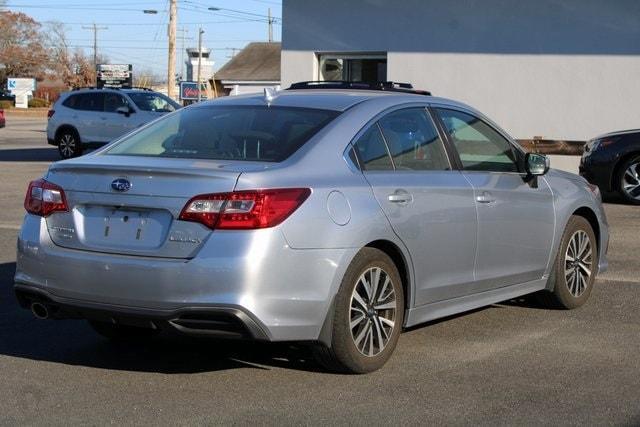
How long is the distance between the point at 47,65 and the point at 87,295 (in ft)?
338

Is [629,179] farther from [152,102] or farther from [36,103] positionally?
Result: [36,103]

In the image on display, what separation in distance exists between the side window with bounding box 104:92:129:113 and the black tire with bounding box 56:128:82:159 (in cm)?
112

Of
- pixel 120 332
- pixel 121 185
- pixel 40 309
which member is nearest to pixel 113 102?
pixel 120 332

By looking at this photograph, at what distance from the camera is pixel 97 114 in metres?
25.9

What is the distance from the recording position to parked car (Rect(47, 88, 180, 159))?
2562 cm

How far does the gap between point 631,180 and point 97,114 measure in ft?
49.4

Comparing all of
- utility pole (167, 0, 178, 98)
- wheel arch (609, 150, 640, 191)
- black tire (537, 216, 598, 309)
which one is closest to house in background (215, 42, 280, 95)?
utility pole (167, 0, 178, 98)

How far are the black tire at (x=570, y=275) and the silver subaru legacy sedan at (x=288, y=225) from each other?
0.55 m

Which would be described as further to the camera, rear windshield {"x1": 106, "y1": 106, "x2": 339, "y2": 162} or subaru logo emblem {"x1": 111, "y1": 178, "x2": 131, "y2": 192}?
rear windshield {"x1": 106, "y1": 106, "x2": 339, "y2": 162}

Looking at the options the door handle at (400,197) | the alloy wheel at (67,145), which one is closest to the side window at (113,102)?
the alloy wheel at (67,145)

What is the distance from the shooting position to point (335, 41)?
2128 cm

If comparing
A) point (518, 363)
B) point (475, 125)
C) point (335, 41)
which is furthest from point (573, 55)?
point (518, 363)

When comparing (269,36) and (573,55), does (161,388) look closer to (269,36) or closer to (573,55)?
(573,55)

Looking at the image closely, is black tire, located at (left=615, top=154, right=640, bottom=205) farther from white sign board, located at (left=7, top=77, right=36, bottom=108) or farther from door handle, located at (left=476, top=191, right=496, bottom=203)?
white sign board, located at (left=7, top=77, right=36, bottom=108)
